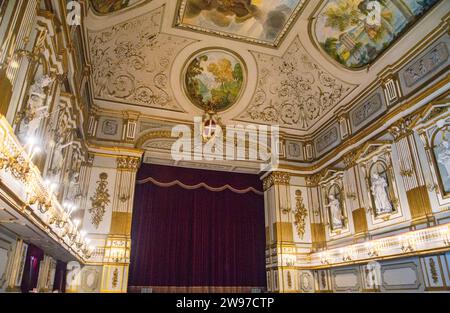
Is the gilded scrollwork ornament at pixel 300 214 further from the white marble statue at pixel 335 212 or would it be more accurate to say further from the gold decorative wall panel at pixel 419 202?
the gold decorative wall panel at pixel 419 202

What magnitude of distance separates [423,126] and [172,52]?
Answer: 8.91 metres

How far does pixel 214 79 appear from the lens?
13.5 meters

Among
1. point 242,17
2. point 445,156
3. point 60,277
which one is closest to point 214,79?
point 242,17

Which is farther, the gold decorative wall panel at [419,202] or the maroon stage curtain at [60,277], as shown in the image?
the maroon stage curtain at [60,277]

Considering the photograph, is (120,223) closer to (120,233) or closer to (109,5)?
(120,233)

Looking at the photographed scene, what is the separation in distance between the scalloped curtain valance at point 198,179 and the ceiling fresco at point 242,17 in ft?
19.9

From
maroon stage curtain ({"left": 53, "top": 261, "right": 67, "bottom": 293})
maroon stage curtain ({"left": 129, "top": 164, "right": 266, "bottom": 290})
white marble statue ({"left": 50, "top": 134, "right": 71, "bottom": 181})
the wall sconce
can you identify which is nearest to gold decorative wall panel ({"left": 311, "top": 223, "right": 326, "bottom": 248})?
maroon stage curtain ({"left": 129, "top": 164, "right": 266, "bottom": 290})

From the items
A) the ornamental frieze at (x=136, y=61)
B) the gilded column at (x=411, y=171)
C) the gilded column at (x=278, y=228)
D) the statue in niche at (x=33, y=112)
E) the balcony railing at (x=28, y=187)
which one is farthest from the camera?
the gilded column at (x=278, y=228)

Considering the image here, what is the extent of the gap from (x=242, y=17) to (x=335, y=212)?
316 inches

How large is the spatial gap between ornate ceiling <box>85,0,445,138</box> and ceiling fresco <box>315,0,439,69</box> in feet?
0.10

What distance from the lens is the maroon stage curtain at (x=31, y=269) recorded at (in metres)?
6.67

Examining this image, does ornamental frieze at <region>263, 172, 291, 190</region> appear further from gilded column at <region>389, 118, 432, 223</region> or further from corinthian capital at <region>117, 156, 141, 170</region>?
corinthian capital at <region>117, 156, 141, 170</region>

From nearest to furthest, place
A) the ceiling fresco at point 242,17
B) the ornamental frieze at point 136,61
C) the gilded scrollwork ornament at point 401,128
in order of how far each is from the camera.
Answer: the gilded scrollwork ornament at point 401,128, the ceiling fresco at point 242,17, the ornamental frieze at point 136,61

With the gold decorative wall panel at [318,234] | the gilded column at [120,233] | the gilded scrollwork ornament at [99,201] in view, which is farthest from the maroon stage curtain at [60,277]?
the gold decorative wall panel at [318,234]
